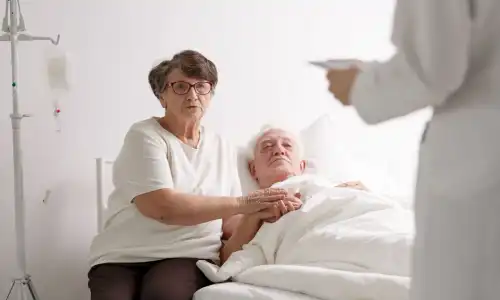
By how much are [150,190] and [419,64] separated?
1.08m

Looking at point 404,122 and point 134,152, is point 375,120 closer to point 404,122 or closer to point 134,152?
point 134,152

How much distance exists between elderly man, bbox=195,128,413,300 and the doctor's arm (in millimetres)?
592

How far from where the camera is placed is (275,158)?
2.17 meters

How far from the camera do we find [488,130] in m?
0.83

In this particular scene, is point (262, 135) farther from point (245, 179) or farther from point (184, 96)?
point (184, 96)

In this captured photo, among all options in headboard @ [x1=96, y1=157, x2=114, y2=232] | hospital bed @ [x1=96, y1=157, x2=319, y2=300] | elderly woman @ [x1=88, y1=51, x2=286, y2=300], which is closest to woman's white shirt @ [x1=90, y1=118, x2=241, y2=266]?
elderly woman @ [x1=88, y1=51, x2=286, y2=300]

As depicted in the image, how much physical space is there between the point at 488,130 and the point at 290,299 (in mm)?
779

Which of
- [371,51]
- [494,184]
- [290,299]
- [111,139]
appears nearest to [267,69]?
[371,51]

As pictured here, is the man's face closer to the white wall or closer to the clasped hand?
the clasped hand

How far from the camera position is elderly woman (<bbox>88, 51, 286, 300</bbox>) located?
1789 millimetres

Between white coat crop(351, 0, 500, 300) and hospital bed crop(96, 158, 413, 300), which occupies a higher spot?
white coat crop(351, 0, 500, 300)

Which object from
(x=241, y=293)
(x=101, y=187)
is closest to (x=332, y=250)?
(x=241, y=293)

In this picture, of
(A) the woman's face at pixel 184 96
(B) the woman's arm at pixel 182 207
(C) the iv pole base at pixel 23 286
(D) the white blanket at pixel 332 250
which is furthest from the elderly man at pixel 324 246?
(C) the iv pole base at pixel 23 286

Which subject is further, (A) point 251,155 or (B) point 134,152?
(A) point 251,155
